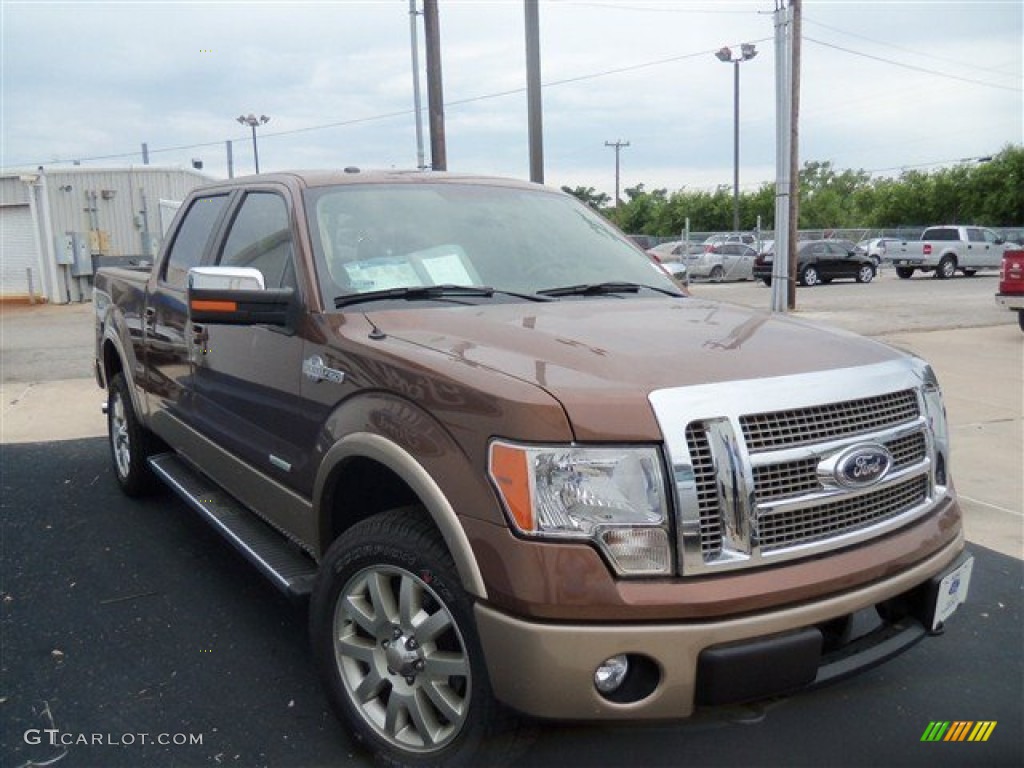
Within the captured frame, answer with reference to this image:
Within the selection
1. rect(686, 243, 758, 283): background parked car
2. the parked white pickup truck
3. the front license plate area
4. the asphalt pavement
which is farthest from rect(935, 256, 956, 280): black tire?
the front license plate area

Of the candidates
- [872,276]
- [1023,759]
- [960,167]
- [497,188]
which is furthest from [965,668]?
[960,167]

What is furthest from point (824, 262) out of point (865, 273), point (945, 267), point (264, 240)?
point (264, 240)

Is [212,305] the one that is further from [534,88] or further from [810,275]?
[810,275]

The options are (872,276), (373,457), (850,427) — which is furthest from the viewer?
(872,276)

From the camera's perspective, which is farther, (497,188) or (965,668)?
(497,188)

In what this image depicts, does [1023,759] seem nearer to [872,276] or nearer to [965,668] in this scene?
[965,668]

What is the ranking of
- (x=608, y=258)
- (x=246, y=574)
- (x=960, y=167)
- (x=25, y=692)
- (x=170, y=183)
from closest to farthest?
1. (x=25, y=692)
2. (x=608, y=258)
3. (x=246, y=574)
4. (x=170, y=183)
5. (x=960, y=167)

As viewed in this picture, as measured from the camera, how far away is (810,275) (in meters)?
28.1

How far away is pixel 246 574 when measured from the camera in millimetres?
4211

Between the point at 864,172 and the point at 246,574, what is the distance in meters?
91.7

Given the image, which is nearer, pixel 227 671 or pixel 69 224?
pixel 227 671

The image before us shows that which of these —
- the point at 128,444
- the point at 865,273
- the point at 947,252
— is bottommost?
the point at 865,273

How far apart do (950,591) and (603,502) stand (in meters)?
1.23

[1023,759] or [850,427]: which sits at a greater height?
[850,427]
